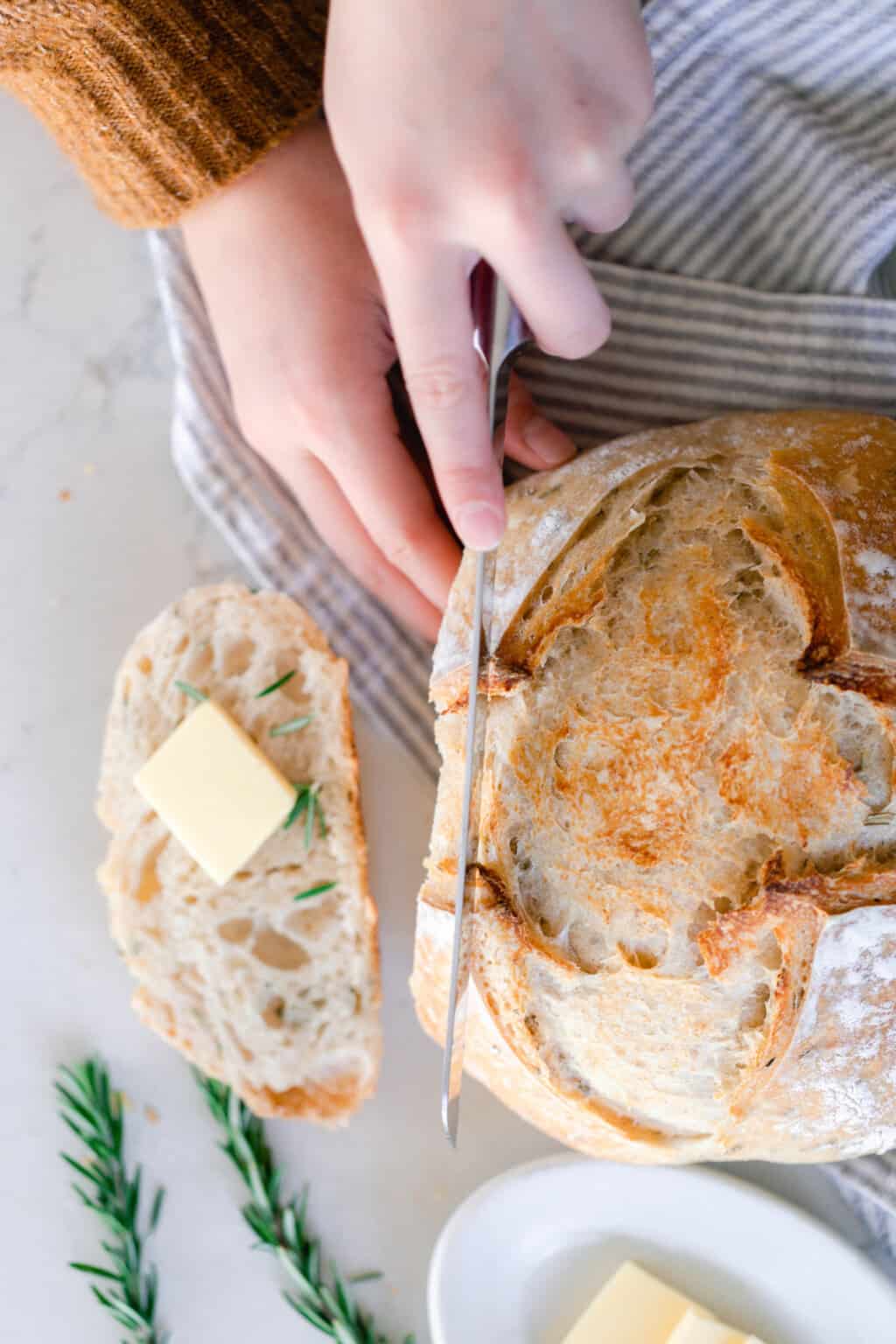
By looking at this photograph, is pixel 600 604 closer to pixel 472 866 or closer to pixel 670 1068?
pixel 472 866

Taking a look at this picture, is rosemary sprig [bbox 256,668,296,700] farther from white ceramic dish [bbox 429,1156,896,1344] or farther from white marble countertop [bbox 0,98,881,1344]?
white ceramic dish [bbox 429,1156,896,1344]

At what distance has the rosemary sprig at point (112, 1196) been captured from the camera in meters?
1.25

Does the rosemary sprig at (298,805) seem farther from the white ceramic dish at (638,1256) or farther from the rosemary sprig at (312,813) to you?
the white ceramic dish at (638,1256)

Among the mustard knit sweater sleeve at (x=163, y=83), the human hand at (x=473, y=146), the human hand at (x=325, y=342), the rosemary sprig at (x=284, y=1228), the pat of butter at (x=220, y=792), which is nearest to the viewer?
the human hand at (x=473, y=146)

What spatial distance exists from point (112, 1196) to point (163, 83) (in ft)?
3.66

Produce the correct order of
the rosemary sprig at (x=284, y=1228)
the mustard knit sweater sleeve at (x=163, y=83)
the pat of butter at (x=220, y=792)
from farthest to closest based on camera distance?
the rosemary sprig at (x=284, y=1228) → the pat of butter at (x=220, y=792) → the mustard knit sweater sleeve at (x=163, y=83)

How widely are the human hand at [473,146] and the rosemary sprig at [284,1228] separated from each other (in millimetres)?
833

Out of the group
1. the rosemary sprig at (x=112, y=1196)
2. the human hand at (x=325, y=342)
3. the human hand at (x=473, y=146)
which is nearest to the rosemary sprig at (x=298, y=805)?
the human hand at (x=325, y=342)

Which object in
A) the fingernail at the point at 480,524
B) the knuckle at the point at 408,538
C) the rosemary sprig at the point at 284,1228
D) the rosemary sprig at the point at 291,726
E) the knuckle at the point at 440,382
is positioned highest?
the knuckle at the point at 440,382

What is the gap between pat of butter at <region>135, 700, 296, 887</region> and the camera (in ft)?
3.69

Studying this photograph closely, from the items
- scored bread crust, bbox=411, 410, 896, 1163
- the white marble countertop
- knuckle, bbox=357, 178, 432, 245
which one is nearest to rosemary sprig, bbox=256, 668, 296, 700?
the white marble countertop

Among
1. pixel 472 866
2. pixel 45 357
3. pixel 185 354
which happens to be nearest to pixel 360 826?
pixel 472 866

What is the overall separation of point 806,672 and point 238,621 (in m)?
0.62

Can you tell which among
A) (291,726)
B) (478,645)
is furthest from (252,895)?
(478,645)
